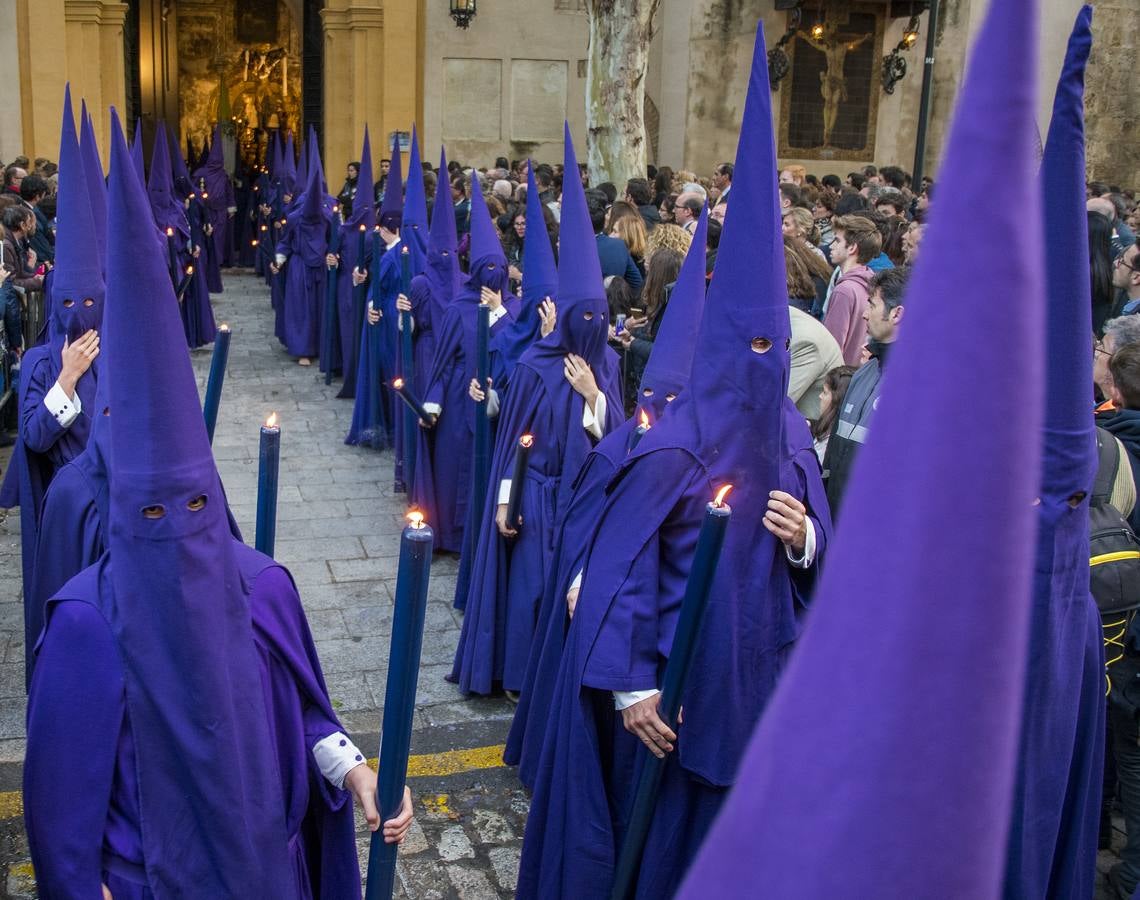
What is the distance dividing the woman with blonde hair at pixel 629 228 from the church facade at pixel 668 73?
12.7 m

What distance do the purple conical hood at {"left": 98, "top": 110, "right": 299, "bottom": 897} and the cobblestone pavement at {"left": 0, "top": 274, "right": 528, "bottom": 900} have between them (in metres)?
2.02

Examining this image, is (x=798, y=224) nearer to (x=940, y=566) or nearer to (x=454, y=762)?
(x=454, y=762)

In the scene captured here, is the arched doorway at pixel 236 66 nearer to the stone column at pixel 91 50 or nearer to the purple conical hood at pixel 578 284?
the stone column at pixel 91 50

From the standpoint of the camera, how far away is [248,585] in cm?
294


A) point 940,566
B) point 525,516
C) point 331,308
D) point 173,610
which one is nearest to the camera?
point 940,566

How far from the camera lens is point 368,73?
22.1m

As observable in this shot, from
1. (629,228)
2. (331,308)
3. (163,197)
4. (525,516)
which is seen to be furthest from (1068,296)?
(163,197)

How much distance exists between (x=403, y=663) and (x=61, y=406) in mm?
3460

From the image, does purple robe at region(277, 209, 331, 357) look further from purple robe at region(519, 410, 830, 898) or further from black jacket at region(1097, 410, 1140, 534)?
purple robe at region(519, 410, 830, 898)

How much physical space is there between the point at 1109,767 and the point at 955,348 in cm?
469

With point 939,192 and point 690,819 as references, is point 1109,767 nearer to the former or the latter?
point 690,819

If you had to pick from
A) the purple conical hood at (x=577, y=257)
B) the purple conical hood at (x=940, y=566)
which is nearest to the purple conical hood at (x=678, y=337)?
the purple conical hood at (x=577, y=257)

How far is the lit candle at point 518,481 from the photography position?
190 inches

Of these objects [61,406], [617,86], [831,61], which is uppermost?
[831,61]
